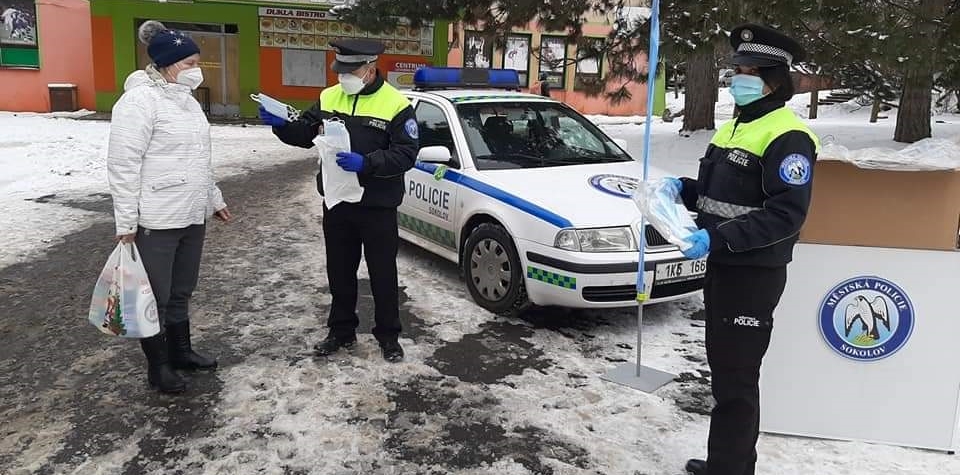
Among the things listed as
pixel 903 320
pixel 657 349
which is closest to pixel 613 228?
pixel 657 349

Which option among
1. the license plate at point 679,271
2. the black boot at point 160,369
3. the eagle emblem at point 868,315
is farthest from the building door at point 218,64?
the eagle emblem at point 868,315

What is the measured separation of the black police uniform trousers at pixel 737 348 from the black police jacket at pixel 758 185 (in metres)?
0.08

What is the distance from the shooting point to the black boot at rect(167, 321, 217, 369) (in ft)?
13.7

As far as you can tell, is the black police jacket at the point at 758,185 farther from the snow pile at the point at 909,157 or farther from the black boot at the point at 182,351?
the black boot at the point at 182,351

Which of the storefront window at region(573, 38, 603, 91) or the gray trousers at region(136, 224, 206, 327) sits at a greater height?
the storefront window at region(573, 38, 603, 91)

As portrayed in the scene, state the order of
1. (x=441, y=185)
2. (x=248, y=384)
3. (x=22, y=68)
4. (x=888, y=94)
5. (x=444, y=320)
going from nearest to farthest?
1. (x=248, y=384)
2. (x=444, y=320)
3. (x=441, y=185)
4. (x=888, y=94)
5. (x=22, y=68)

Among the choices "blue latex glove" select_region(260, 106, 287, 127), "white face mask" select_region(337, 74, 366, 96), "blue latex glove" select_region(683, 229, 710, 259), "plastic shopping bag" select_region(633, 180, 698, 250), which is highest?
"white face mask" select_region(337, 74, 366, 96)

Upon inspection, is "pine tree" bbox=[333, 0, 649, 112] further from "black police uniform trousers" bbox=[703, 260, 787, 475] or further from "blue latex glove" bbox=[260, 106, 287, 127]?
"black police uniform trousers" bbox=[703, 260, 787, 475]

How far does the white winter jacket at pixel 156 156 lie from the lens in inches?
142

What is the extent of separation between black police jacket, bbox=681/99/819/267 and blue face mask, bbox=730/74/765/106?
0.10ft

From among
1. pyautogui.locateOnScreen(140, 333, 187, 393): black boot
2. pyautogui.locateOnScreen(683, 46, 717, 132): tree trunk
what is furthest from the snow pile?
pyautogui.locateOnScreen(683, 46, 717, 132): tree trunk

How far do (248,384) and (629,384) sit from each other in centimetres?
211

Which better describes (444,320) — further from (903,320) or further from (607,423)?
(903,320)

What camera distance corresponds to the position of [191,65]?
383cm
